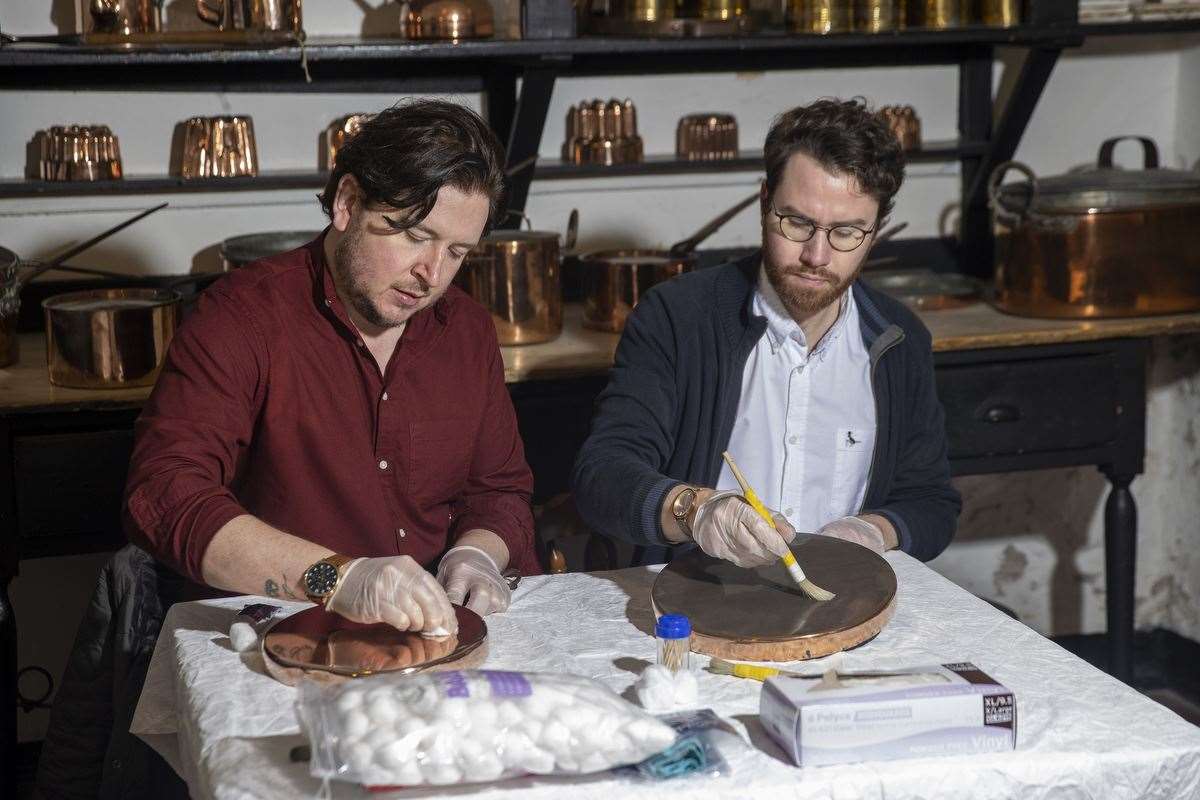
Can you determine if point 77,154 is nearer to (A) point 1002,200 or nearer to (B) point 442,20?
(B) point 442,20

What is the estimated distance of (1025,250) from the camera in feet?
10.4

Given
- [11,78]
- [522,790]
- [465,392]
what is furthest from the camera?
[11,78]

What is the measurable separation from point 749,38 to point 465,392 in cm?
125

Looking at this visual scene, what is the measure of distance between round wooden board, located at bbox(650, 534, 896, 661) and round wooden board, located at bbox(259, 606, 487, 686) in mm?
244

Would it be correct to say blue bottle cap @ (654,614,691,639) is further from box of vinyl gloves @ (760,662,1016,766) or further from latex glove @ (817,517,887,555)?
latex glove @ (817,517,887,555)

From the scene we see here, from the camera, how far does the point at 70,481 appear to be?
263 centimetres

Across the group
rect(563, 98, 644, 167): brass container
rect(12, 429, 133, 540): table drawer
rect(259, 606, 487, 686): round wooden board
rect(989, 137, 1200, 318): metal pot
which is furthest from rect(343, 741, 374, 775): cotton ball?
rect(989, 137, 1200, 318): metal pot

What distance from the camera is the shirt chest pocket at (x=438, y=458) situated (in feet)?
7.29

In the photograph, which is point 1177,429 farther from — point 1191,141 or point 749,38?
point 749,38

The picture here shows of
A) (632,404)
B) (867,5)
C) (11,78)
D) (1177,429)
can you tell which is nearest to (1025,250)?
(867,5)

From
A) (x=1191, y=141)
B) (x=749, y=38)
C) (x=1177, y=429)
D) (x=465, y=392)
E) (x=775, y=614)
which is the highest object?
(x=749, y=38)

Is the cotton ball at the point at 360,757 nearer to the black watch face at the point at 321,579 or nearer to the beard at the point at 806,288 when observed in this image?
the black watch face at the point at 321,579

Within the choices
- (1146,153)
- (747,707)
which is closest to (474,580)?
(747,707)

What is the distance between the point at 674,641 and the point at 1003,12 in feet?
7.30
